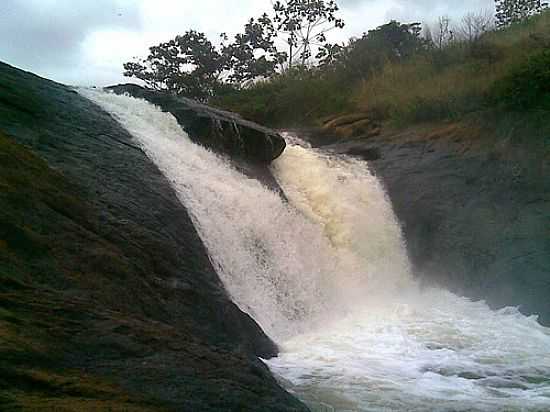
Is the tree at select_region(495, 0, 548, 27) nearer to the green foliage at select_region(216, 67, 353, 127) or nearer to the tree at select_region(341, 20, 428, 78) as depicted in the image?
the tree at select_region(341, 20, 428, 78)

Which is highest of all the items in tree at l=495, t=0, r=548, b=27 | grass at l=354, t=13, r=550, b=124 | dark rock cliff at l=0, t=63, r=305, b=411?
tree at l=495, t=0, r=548, b=27

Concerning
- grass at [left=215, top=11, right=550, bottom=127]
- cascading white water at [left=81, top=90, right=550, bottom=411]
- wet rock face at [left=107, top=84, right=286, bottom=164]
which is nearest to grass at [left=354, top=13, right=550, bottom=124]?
grass at [left=215, top=11, right=550, bottom=127]

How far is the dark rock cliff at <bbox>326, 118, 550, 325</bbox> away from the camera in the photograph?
11.2m

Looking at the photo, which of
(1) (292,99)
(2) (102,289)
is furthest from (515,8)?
(2) (102,289)

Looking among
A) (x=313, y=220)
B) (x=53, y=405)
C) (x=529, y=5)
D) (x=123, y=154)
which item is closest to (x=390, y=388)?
(x=53, y=405)

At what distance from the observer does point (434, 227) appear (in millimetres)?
13047

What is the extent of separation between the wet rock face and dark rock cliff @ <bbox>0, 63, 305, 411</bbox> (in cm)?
307

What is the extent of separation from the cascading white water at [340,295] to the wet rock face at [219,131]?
1.19 ft

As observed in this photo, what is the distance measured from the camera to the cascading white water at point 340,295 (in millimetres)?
6539

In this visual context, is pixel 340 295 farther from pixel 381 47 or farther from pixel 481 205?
pixel 381 47

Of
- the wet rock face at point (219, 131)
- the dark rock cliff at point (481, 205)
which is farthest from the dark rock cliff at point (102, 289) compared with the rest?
the dark rock cliff at point (481, 205)

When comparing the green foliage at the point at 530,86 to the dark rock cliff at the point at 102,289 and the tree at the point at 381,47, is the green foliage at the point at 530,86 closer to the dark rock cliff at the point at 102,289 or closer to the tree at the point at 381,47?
the tree at the point at 381,47

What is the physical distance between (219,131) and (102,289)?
8.27 meters

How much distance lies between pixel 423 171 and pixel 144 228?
8.51 meters
